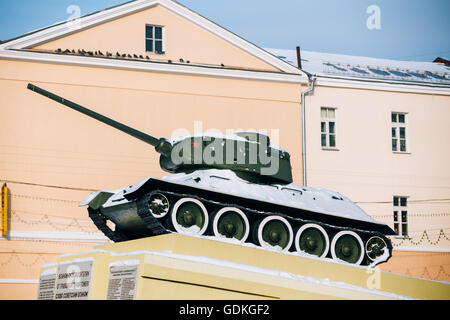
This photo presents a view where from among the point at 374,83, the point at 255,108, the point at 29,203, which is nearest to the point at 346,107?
the point at 374,83

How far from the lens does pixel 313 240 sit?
14.3 m

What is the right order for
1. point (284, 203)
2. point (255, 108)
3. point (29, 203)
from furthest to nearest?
point (255, 108) < point (29, 203) < point (284, 203)

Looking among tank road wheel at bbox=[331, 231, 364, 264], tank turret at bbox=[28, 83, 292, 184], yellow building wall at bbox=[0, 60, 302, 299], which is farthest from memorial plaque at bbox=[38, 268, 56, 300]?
yellow building wall at bbox=[0, 60, 302, 299]

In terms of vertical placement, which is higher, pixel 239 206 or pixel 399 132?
pixel 399 132

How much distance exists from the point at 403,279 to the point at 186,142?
498cm

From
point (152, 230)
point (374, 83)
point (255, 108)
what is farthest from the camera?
point (374, 83)

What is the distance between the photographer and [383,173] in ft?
81.5

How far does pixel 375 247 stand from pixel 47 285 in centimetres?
658

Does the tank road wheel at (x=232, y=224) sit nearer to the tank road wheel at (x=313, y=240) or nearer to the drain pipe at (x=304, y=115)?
the tank road wheel at (x=313, y=240)

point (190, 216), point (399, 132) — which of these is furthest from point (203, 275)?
point (399, 132)

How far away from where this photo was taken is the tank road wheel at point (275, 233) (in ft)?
44.8

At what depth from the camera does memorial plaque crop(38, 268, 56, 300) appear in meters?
13.0

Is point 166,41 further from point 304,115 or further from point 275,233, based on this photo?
point 275,233

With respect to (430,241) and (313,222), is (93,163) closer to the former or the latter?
(313,222)
